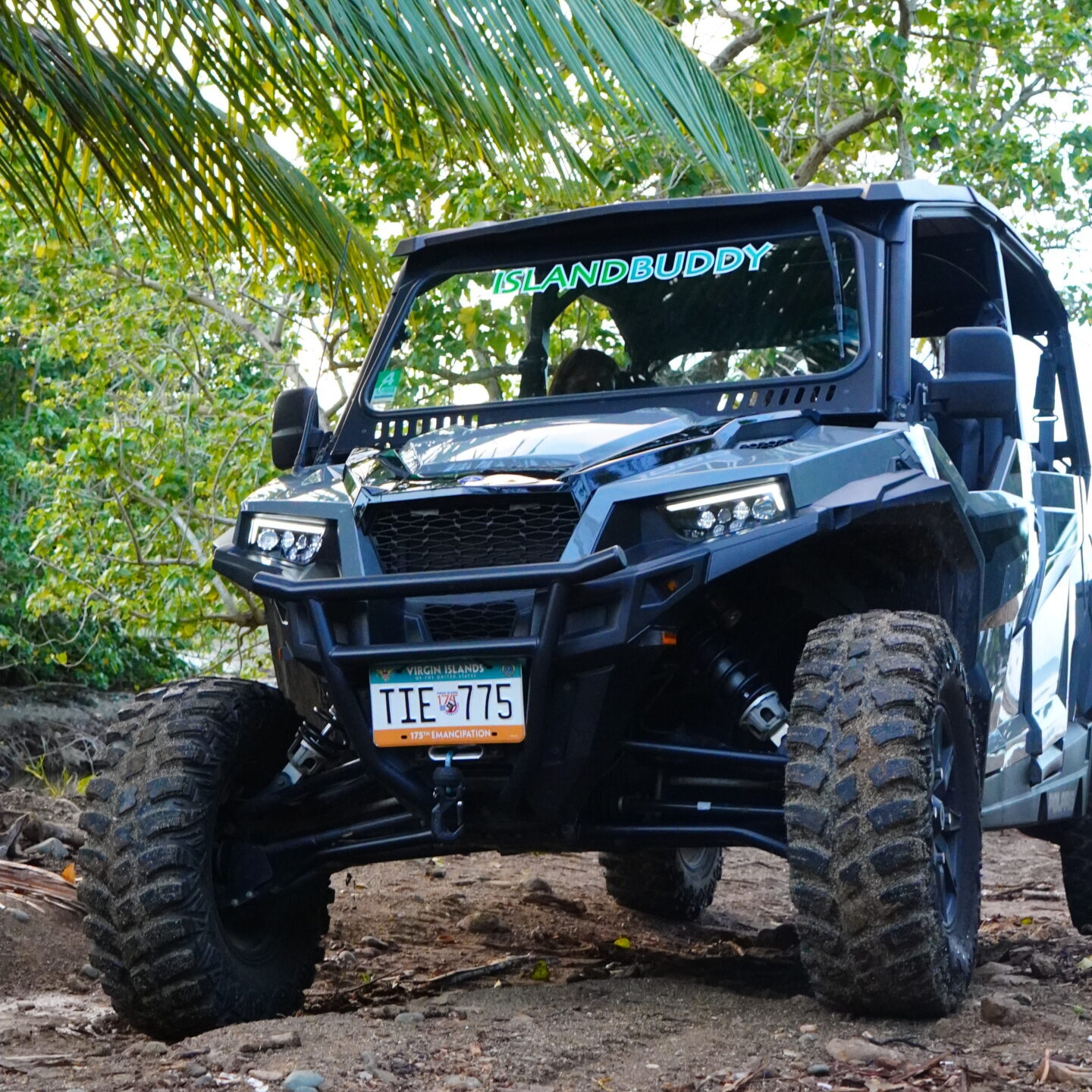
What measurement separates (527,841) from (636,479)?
964 millimetres

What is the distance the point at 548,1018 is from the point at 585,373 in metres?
1.99

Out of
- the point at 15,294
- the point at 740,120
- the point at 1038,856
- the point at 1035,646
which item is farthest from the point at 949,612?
the point at 15,294

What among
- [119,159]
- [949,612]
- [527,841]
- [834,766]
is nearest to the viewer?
[834,766]

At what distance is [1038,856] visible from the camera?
927cm

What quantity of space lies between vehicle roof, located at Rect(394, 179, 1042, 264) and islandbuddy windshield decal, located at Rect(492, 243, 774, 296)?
0.10 metres

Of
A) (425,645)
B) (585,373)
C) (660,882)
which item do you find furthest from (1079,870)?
(425,645)

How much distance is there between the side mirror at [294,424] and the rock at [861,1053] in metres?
2.57

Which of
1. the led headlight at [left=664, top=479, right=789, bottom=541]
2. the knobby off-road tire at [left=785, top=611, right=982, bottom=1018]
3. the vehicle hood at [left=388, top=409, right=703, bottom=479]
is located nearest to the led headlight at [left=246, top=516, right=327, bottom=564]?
the vehicle hood at [left=388, top=409, right=703, bottom=479]

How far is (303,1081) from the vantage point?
10.4 feet

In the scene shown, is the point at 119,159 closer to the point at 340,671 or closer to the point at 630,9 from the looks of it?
the point at 630,9

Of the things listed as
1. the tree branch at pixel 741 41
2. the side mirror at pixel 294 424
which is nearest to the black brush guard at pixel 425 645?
the side mirror at pixel 294 424

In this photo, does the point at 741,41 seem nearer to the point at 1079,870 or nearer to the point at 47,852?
the point at 1079,870

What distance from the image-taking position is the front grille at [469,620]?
379 centimetres

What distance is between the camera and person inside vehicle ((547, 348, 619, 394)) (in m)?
4.95
